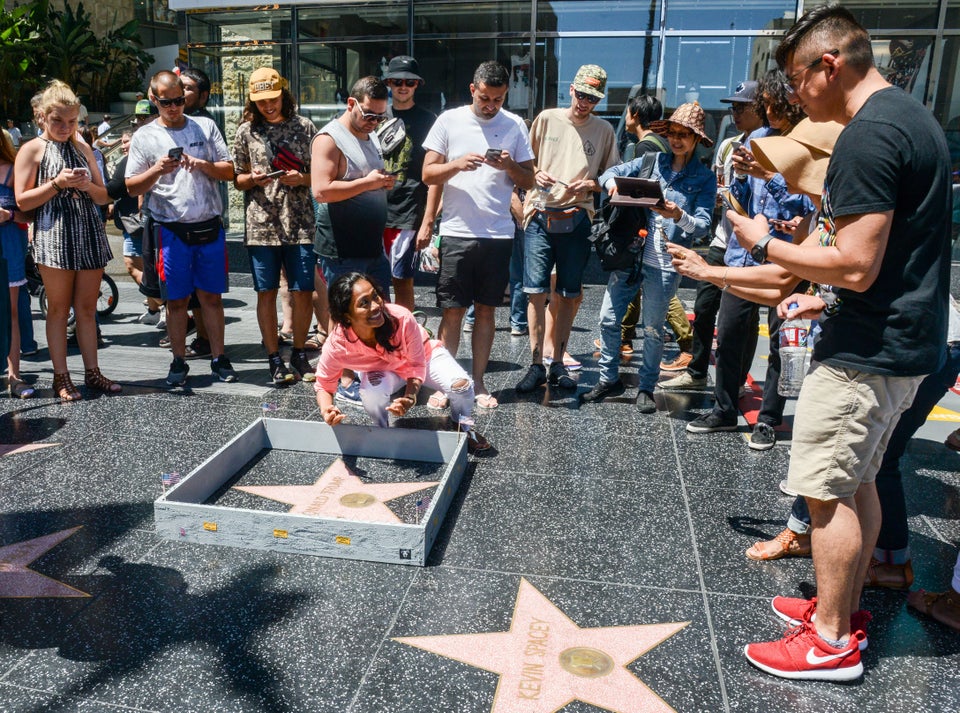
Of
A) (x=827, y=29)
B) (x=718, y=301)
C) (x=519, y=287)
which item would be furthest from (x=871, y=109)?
(x=519, y=287)

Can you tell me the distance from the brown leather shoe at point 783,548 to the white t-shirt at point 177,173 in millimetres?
4236

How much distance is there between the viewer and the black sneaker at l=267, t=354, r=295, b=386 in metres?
5.80

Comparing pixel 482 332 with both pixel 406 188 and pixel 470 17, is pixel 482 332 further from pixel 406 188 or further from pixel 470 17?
pixel 470 17

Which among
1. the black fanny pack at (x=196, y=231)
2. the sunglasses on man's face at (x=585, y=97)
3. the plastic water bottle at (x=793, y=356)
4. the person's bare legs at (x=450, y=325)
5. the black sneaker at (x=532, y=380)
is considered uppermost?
the sunglasses on man's face at (x=585, y=97)

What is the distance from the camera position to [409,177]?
6.12 m

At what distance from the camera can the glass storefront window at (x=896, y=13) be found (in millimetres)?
10000

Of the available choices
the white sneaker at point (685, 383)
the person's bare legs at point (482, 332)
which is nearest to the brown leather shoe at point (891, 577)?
the person's bare legs at point (482, 332)

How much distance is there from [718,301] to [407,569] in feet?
10.5

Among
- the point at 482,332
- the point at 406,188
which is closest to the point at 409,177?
the point at 406,188

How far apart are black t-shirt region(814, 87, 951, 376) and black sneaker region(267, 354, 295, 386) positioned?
13.5ft

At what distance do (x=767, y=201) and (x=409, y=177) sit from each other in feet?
9.18

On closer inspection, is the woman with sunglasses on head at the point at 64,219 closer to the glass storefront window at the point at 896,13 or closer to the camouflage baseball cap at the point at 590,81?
the camouflage baseball cap at the point at 590,81

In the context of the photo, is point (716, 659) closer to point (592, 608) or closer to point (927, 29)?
point (592, 608)

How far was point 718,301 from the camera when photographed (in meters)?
5.45
